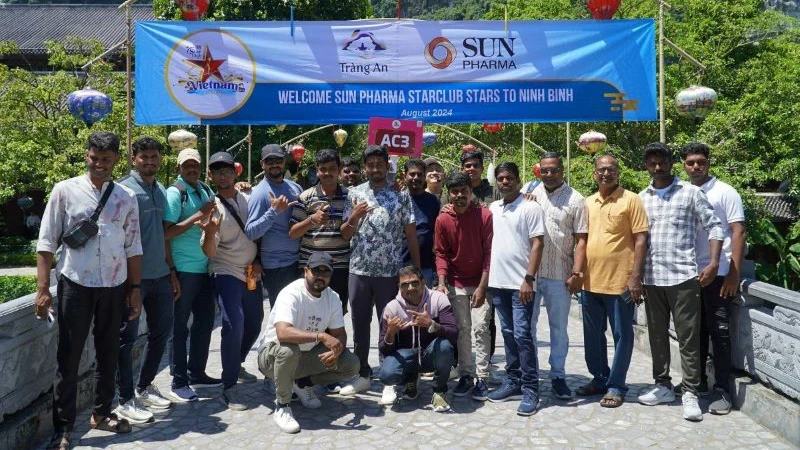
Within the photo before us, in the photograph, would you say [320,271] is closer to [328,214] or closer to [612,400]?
[328,214]

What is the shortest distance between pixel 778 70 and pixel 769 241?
678 cm

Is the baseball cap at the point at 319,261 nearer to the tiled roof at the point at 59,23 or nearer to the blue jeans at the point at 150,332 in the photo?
the blue jeans at the point at 150,332

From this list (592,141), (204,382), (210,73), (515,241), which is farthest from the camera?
(592,141)

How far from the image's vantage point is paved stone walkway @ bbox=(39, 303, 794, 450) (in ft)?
13.8

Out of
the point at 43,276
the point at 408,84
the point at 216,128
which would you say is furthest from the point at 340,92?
the point at 216,128

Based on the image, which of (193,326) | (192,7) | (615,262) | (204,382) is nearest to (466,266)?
(615,262)

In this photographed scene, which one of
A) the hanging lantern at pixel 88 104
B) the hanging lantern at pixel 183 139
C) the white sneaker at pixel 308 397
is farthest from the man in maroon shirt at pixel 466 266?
the hanging lantern at pixel 183 139

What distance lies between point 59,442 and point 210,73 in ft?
12.6

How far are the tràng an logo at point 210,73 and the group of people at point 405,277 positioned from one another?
1.61 meters

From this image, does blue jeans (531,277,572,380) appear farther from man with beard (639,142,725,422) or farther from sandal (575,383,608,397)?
man with beard (639,142,725,422)

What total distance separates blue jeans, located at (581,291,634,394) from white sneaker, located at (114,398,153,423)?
→ 3309mm

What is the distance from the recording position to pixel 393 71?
6660mm

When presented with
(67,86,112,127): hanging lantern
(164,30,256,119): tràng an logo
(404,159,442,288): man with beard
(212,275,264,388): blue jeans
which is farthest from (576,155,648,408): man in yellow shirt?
(67,86,112,127): hanging lantern

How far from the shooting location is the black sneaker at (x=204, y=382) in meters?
5.41
